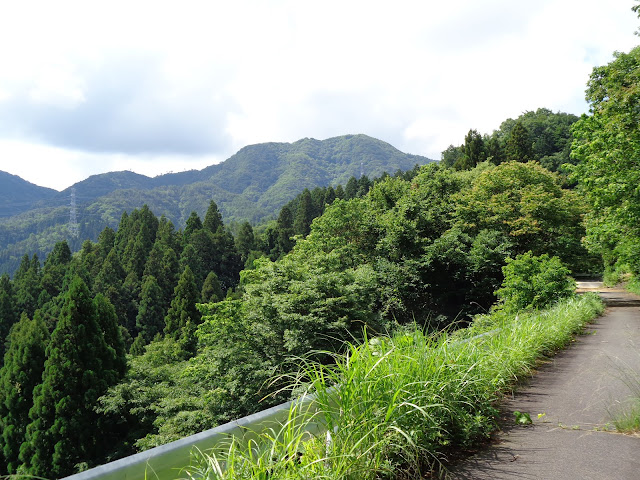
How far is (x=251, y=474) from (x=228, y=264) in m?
62.0

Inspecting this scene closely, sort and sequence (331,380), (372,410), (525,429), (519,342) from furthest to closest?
(519,342) < (525,429) < (331,380) < (372,410)

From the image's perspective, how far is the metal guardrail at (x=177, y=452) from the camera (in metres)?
1.73

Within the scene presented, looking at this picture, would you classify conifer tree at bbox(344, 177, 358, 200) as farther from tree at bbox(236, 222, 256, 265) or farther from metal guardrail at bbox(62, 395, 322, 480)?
metal guardrail at bbox(62, 395, 322, 480)

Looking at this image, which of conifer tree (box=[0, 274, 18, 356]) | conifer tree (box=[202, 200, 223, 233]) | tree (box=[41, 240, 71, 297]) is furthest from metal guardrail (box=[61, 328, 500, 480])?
conifer tree (box=[202, 200, 223, 233])

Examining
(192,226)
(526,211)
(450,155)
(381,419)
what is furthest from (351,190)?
(381,419)

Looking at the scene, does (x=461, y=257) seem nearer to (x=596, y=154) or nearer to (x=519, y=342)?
(x=596, y=154)

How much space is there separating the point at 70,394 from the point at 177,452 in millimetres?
25111

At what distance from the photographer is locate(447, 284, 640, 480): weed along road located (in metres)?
2.52

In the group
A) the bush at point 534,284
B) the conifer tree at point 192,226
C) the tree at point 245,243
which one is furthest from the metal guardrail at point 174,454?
the conifer tree at point 192,226

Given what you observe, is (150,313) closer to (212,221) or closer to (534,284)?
(212,221)

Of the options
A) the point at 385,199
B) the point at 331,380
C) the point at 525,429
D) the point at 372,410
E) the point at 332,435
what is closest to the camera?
the point at 332,435

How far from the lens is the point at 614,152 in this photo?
14.9 meters

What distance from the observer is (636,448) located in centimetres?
279

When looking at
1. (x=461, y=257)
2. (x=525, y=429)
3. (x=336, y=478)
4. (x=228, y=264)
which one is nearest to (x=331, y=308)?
(x=461, y=257)
